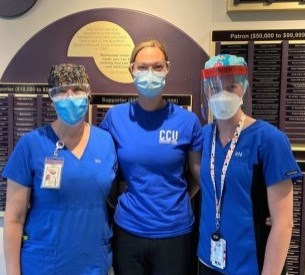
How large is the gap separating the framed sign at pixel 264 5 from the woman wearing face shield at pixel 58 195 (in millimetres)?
824

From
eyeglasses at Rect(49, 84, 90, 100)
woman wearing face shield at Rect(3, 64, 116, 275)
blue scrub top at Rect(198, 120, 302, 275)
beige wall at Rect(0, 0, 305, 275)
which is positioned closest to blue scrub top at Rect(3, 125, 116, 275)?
woman wearing face shield at Rect(3, 64, 116, 275)

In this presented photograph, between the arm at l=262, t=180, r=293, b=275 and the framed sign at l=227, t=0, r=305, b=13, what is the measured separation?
92cm

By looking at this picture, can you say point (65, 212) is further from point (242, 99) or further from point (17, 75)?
point (17, 75)

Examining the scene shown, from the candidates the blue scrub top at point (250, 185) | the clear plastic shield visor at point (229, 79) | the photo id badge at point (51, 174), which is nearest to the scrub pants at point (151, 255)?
the blue scrub top at point (250, 185)

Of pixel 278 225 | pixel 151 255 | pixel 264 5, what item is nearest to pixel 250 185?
pixel 278 225

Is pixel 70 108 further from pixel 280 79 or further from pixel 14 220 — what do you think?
pixel 280 79

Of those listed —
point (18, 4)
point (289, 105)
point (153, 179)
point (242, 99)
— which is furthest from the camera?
point (18, 4)

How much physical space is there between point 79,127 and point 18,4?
92 centimetres

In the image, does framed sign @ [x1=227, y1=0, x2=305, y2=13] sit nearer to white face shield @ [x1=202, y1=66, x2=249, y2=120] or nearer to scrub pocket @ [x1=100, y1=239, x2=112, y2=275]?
white face shield @ [x1=202, y1=66, x2=249, y2=120]

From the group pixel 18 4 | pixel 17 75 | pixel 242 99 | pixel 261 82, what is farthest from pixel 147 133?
pixel 18 4

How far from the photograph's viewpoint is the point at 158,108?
142 centimetres

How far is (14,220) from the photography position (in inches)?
47.6

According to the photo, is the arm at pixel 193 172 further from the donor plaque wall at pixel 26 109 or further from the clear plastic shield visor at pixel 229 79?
the donor plaque wall at pixel 26 109

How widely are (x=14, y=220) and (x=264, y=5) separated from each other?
55.2 inches
